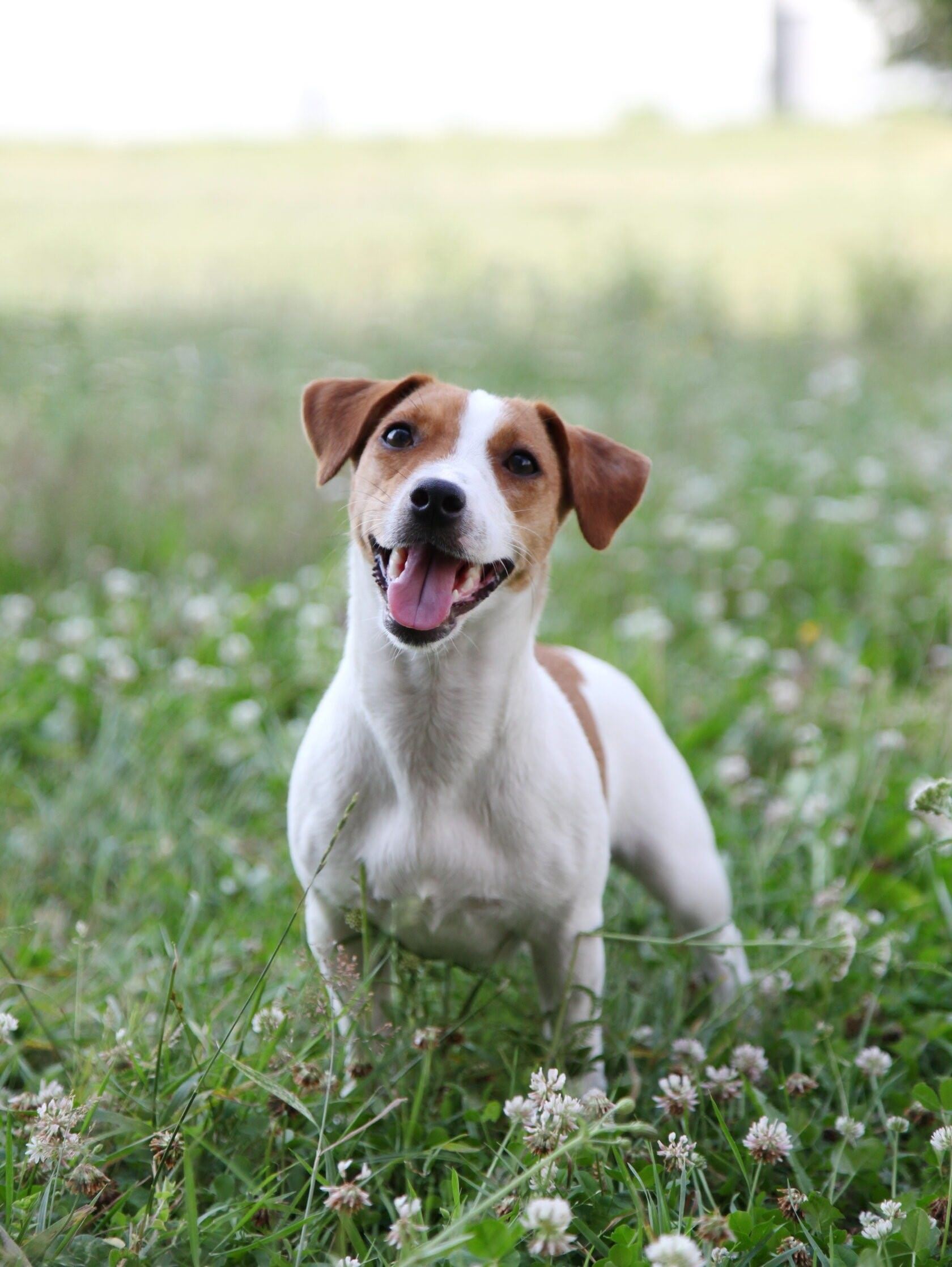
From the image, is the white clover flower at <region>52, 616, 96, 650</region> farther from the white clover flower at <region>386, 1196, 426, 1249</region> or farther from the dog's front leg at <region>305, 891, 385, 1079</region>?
the white clover flower at <region>386, 1196, 426, 1249</region>

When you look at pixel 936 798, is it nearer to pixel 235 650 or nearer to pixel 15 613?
pixel 235 650

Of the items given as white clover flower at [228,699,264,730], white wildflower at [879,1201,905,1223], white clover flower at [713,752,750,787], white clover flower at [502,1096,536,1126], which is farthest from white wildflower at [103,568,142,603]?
white wildflower at [879,1201,905,1223]

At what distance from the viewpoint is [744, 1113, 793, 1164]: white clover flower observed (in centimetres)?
204

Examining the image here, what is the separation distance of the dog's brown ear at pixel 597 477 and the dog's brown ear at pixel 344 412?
33 cm

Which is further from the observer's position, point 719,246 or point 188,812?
point 719,246

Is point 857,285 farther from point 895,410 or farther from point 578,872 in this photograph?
point 578,872

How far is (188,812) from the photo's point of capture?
3.58 metres

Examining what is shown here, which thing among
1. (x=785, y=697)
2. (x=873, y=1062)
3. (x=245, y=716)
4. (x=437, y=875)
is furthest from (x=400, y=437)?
(x=785, y=697)

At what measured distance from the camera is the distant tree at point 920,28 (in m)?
12.6

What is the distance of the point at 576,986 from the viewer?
2377mm

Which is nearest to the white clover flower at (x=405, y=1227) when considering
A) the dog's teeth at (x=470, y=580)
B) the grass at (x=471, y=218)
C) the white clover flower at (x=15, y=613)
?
the dog's teeth at (x=470, y=580)

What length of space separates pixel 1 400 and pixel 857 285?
296 inches

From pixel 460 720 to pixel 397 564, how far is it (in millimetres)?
355

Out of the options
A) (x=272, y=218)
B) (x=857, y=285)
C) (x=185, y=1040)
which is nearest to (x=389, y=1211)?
(x=185, y=1040)
